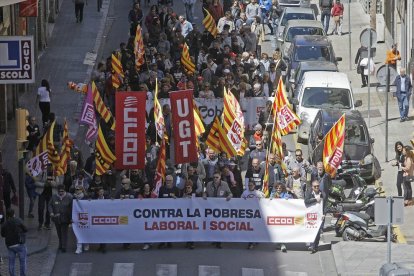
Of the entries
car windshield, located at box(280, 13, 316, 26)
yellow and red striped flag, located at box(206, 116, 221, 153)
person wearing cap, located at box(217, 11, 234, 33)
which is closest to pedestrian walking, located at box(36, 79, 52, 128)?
yellow and red striped flag, located at box(206, 116, 221, 153)

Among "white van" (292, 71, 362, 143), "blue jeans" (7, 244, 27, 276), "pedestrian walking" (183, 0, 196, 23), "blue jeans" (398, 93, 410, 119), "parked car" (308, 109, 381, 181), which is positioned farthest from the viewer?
"pedestrian walking" (183, 0, 196, 23)

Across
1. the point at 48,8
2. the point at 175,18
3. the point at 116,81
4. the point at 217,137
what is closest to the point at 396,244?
the point at 217,137

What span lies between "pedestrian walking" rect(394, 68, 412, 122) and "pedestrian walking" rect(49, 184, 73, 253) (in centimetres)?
1401

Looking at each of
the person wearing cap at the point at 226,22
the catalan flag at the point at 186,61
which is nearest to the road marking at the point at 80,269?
the catalan flag at the point at 186,61

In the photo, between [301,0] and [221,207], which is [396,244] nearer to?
[221,207]

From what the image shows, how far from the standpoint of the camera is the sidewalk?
117 ft

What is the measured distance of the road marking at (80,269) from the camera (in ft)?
113

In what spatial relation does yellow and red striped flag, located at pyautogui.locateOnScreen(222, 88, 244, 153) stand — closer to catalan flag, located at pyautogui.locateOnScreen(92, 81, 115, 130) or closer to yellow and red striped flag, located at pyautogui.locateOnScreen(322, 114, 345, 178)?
yellow and red striped flag, located at pyautogui.locateOnScreen(322, 114, 345, 178)

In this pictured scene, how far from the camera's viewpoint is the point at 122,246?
36219 millimetres

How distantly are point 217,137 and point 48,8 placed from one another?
897 inches

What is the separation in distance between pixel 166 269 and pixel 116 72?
12215 millimetres

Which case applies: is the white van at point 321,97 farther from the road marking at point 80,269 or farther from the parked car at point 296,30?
the road marking at point 80,269

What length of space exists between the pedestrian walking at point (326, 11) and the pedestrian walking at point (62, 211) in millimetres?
24716

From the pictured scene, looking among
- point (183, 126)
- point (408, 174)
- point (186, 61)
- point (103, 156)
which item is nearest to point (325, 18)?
point (186, 61)
